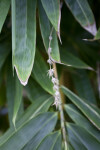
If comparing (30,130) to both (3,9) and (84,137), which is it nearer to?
(84,137)

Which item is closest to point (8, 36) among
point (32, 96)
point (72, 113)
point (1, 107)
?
point (32, 96)

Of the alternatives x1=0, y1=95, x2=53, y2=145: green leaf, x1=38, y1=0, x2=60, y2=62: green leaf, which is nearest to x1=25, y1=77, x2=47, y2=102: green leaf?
x1=0, y1=95, x2=53, y2=145: green leaf

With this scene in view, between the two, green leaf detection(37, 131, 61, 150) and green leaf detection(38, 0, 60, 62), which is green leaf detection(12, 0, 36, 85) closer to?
green leaf detection(38, 0, 60, 62)

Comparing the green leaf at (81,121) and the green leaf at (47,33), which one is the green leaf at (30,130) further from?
the green leaf at (47,33)

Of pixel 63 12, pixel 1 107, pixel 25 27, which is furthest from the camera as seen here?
pixel 1 107

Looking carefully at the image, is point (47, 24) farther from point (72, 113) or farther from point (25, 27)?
point (72, 113)

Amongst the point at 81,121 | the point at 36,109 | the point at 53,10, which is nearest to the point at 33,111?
the point at 36,109

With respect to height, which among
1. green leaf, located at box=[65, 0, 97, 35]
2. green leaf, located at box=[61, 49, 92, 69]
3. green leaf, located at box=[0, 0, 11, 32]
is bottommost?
green leaf, located at box=[61, 49, 92, 69]
